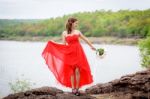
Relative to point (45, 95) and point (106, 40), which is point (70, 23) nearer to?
point (45, 95)

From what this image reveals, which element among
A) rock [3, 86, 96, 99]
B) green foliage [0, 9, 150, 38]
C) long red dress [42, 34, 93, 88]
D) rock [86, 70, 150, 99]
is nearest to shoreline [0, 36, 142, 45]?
green foliage [0, 9, 150, 38]

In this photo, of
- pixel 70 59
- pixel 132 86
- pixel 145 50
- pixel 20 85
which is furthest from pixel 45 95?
pixel 145 50

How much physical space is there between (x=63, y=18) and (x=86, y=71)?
335cm

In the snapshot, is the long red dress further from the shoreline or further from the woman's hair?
the shoreline

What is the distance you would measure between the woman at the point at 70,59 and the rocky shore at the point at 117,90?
18 centimetres

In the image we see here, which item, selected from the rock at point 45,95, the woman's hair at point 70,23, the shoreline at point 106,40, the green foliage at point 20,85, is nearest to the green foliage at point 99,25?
the shoreline at point 106,40

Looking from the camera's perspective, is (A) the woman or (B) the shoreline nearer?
(A) the woman

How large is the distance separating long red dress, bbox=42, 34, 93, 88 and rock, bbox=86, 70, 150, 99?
48 cm

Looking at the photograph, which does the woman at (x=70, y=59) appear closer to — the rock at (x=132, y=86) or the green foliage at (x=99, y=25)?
the rock at (x=132, y=86)

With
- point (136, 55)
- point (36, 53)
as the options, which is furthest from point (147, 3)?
point (36, 53)

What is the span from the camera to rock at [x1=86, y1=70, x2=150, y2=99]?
4938mm

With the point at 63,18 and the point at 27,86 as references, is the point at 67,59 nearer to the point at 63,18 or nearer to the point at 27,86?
the point at 27,86

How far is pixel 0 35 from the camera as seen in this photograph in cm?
859

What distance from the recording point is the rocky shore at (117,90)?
4.40m
